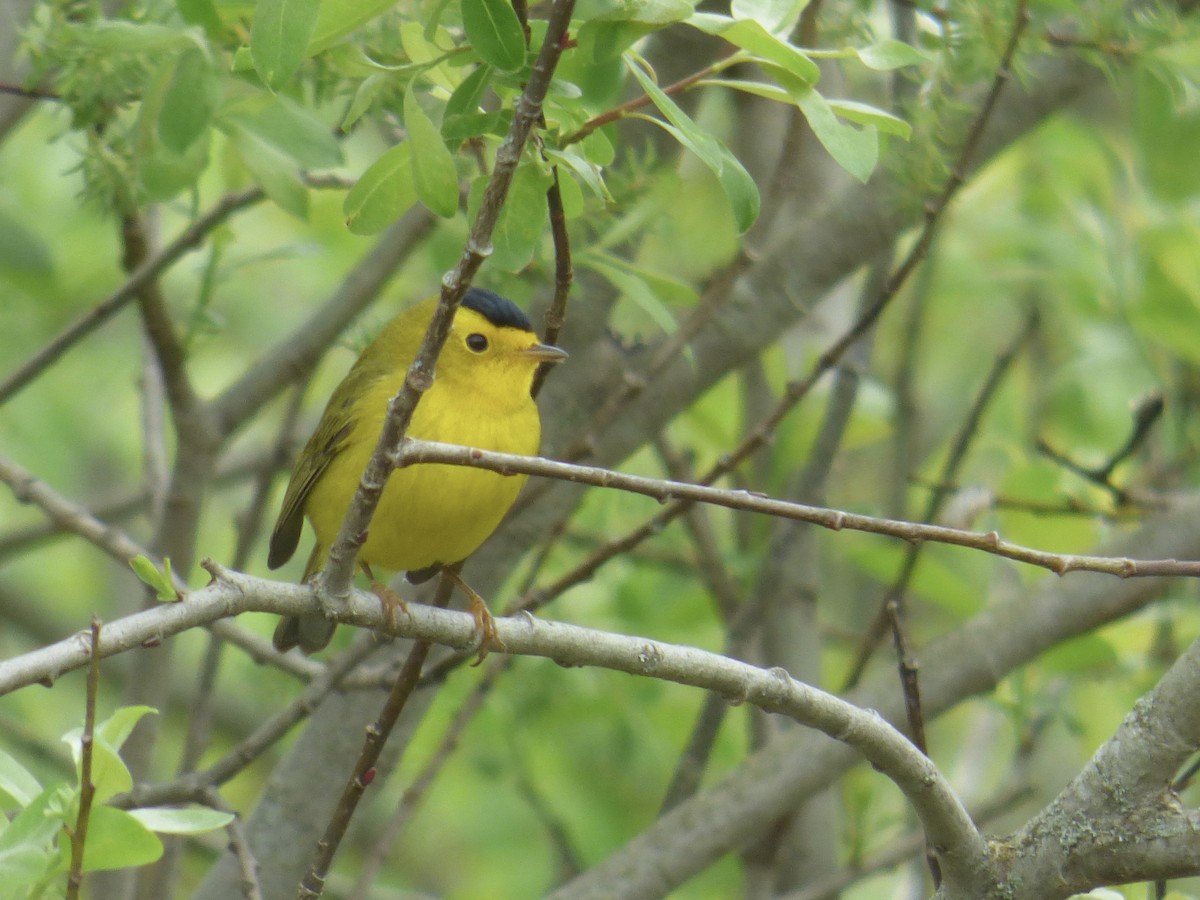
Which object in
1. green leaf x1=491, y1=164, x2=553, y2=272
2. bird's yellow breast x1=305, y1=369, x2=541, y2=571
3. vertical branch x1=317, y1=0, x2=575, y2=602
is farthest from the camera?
bird's yellow breast x1=305, y1=369, x2=541, y2=571

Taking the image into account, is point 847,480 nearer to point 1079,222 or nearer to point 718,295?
point 1079,222

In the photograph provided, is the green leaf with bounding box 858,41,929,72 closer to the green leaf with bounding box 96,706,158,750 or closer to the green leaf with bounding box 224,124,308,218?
the green leaf with bounding box 224,124,308,218

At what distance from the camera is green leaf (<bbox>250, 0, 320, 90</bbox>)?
200cm

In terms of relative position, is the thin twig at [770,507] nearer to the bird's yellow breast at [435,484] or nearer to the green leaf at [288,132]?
the bird's yellow breast at [435,484]

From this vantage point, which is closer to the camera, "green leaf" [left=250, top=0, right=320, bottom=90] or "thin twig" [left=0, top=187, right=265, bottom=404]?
"green leaf" [left=250, top=0, right=320, bottom=90]

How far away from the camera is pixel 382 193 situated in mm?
2305

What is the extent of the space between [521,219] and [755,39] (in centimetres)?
44

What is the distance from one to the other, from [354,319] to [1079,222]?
288 cm

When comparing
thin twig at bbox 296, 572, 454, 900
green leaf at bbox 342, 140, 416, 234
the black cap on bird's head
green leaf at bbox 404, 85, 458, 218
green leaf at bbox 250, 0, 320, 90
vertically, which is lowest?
thin twig at bbox 296, 572, 454, 900

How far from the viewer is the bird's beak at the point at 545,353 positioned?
10.4 feet

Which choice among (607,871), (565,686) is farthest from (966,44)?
(565,686)

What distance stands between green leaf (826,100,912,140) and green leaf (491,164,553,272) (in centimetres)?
47

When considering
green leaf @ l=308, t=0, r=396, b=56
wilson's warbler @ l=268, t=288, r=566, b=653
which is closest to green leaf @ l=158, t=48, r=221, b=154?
green leaf @ l=308, t=0, r=396, b=56

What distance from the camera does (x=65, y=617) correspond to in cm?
696
